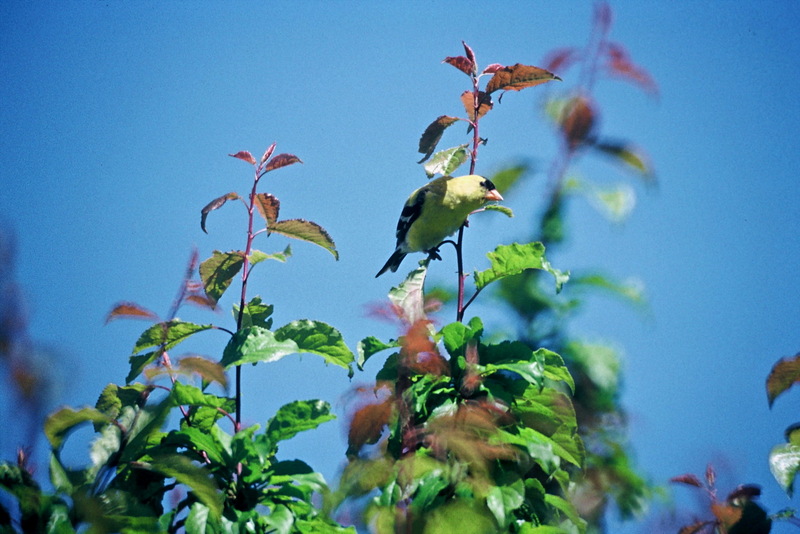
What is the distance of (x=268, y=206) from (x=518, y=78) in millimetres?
1017

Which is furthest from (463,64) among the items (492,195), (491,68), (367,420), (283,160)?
(492,195)

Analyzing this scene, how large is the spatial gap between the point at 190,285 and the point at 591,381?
4.47ft

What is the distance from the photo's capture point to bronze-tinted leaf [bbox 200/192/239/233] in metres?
2.31

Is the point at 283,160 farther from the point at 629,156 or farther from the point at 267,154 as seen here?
the point at 629,156

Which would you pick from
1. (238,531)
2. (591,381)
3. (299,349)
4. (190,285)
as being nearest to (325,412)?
(299,349)

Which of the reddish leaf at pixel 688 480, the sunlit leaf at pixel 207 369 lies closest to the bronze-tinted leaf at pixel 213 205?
the sunlit leaf at pixel 207 369

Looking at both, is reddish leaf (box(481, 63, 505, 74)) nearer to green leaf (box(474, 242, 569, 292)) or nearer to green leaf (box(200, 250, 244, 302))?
green leaf (box(474, 242, 569, 292))

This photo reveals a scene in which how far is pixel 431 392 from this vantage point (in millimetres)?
2066

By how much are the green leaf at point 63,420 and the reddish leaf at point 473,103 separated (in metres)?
1.63

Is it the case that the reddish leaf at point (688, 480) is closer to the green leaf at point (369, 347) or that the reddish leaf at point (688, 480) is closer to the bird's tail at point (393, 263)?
the green leaf at point (369, 347)

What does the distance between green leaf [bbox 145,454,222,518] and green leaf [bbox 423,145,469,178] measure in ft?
4.10

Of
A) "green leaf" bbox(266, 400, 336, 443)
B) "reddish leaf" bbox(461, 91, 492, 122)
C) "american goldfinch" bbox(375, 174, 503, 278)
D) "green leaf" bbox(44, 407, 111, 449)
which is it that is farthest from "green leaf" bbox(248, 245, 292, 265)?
"american goldfinch" bbox(375, 174, 503, 278)

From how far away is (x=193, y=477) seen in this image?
1787 mm

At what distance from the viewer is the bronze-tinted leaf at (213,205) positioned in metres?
2.31
